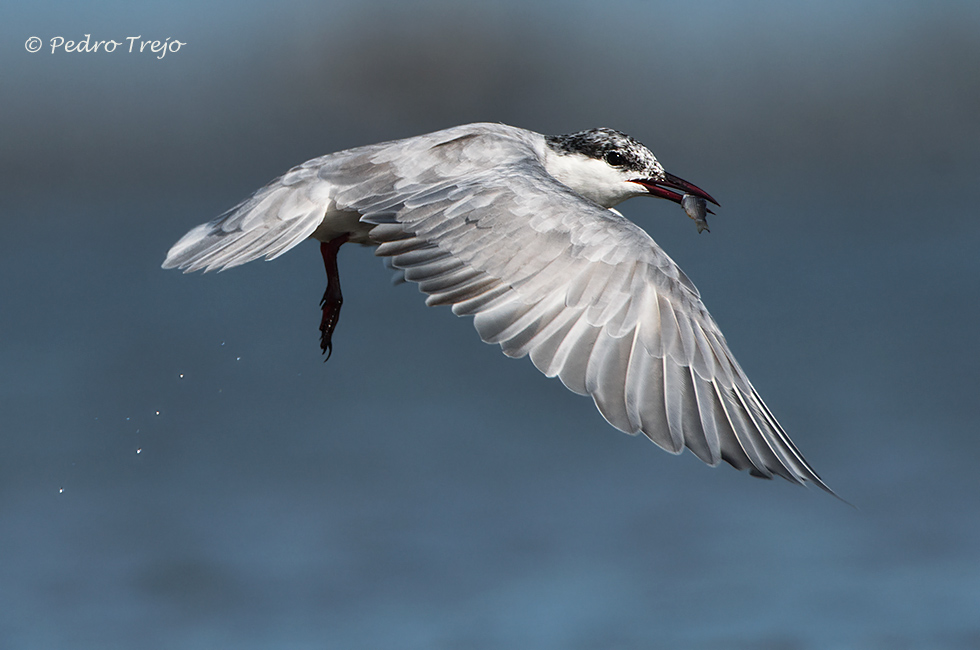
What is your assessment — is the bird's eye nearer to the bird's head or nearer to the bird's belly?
the bird's head

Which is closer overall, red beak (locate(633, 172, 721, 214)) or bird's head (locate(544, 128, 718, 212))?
red beak (locate(633, 172, 721, 214))

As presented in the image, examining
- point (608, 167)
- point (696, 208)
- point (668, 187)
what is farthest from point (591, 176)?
point (696, 208)

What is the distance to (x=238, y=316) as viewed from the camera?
11.3 meters

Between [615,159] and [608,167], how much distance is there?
0.17 feet

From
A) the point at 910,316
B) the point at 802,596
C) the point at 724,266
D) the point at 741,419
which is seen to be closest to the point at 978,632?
the point at 802,596

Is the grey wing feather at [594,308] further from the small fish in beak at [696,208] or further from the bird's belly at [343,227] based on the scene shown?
the small fish in beak at [696,208]

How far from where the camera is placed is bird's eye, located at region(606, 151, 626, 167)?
18.7 feet

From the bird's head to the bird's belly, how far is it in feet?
3.17

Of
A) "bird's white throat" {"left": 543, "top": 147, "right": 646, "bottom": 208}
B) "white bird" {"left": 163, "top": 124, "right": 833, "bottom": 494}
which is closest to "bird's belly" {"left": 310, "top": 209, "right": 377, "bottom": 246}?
"white bird" {"left": 163, "top": 124, "right": 833, "bottom": 494}

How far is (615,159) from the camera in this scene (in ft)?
18.8

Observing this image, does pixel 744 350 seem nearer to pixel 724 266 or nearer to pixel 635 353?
pixel 724 266

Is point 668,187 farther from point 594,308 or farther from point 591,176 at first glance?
point 594,308

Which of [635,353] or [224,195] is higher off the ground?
[635,353]

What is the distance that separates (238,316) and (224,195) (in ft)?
9.92
